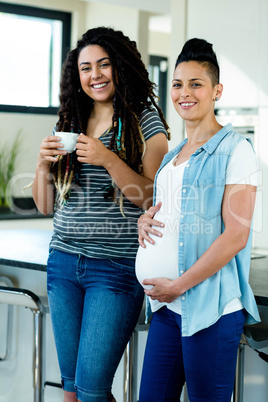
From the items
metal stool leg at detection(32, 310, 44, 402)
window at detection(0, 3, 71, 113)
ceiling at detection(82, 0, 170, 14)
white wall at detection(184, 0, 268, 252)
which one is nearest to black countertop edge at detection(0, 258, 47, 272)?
metal stool leg at detection(32, 310, 44, 402)

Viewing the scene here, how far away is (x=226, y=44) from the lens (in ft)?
12.5

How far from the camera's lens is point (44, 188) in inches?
68.9

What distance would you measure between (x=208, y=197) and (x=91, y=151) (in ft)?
1.19

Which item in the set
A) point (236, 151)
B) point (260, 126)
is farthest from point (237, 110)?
point (236, 151)

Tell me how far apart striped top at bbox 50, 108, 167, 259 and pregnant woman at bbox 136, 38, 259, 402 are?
0.10m

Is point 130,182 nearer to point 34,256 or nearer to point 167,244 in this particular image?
point 167,244

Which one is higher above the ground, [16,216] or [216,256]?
[216,256]

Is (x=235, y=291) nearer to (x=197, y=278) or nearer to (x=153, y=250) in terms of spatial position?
(x=197, y=278)

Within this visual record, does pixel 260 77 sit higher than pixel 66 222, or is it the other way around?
pixel 260 77

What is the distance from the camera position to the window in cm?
567

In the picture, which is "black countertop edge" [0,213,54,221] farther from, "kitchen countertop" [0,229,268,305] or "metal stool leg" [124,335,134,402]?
"metal stool leg" [124,335,134,402]

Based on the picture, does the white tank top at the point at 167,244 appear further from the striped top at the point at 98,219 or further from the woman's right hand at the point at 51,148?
the woman's right hand at the point at 51,148

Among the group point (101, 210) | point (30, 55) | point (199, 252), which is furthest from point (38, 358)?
point (30, 55)

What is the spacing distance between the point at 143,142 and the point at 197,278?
0.47m
